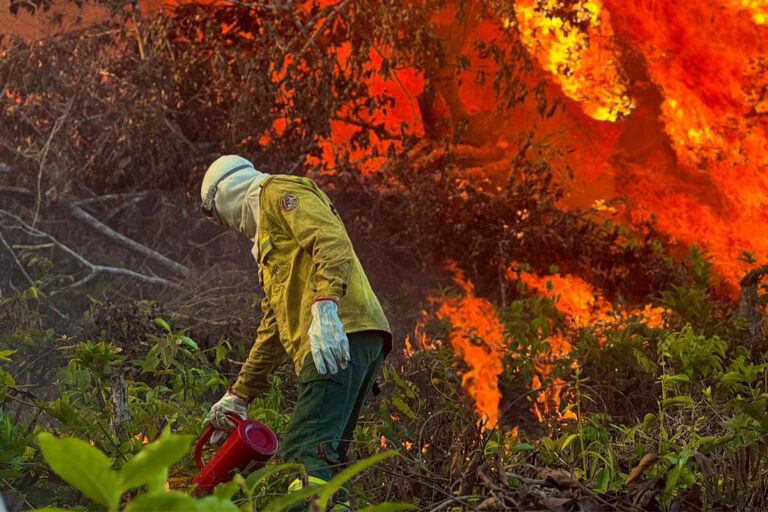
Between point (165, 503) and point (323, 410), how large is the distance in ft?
6.62

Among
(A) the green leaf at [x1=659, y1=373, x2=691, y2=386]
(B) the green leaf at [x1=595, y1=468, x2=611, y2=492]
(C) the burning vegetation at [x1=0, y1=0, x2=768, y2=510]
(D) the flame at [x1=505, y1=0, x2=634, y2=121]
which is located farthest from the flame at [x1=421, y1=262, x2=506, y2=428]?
(B) the green leaf at [x1=595, y1=468, x2=611, y2=492]

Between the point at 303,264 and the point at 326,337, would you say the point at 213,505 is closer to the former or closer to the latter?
the point at 326,337

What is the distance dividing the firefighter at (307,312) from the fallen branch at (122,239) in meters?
4.40

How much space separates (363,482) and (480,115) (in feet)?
18.9

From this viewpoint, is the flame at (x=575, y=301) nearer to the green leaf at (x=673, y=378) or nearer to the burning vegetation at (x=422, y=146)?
the burning vegetation at (x=422, y=146)

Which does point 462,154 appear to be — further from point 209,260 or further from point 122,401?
point 122,401

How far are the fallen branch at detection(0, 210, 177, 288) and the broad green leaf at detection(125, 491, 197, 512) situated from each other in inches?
245

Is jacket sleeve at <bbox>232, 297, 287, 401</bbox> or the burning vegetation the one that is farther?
the burning vegetation

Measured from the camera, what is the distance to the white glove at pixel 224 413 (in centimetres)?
304

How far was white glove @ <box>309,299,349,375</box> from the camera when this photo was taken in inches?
104

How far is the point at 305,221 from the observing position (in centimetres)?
278

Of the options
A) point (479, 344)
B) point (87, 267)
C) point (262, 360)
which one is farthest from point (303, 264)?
point (87, 267)

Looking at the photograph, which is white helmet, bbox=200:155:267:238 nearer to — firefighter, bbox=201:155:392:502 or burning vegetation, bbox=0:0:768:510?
firefighter, bbox=201:155:392:502

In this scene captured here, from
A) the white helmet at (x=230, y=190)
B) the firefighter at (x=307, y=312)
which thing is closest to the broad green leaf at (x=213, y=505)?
the firefighter at (x=307, y=312)
